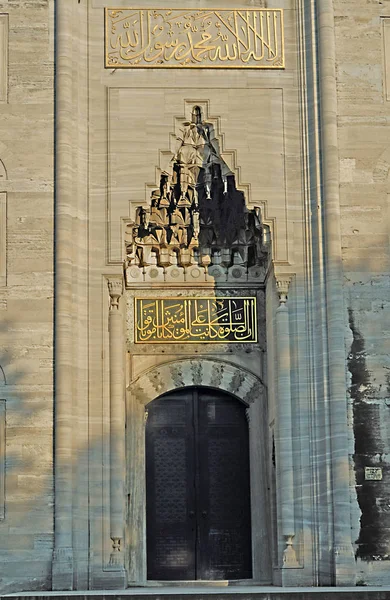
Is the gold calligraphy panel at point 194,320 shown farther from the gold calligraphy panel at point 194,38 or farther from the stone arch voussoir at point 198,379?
the gold calligraphy panel at point 194,38

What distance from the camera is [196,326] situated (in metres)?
11.5

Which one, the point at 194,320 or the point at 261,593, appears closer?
the point at 261,593

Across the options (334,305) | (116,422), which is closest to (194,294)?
(334,305)

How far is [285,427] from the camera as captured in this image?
10.6m

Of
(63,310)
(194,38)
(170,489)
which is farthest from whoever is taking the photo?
(170,489)

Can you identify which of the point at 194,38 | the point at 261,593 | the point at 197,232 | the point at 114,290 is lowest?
the point at 261,593

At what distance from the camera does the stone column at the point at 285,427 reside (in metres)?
10.5

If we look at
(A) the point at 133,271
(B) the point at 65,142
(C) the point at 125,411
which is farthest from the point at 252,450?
(B) the point at 65,142

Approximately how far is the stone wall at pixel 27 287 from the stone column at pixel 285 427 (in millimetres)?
1835

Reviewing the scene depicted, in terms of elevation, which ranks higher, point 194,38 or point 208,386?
point 194,38

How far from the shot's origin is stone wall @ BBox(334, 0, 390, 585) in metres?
10.4

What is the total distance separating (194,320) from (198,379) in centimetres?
51

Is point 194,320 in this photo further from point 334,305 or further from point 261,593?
point 261,593

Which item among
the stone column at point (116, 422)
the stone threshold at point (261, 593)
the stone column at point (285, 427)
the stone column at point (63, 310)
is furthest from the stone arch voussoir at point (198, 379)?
the stone threshold at point (261, 593)
